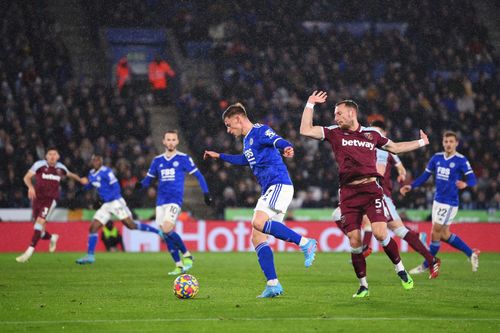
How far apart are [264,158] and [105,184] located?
411 inches

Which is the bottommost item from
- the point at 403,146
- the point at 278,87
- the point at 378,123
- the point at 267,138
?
the point at 403,146

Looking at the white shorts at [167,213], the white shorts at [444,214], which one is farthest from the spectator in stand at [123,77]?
the white shorts at [444,214]

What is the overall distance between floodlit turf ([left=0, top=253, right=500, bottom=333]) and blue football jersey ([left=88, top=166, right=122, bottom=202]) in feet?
13.4

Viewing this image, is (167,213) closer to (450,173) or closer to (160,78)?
(450,173)

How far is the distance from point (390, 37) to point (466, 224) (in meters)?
11.3

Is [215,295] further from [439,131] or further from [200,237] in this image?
[439,131]

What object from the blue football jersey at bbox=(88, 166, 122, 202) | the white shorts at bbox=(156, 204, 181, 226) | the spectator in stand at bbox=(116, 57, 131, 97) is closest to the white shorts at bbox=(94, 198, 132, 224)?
the blue football jersey at bbox=(88, 166, 122, 202)

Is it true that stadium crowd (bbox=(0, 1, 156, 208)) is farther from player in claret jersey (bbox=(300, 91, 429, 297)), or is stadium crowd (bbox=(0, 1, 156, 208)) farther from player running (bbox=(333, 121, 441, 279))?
player in claret jersey (bbox=(300, 91, 429, 297))

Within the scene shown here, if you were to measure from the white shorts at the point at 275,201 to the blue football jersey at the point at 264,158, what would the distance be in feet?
0.30

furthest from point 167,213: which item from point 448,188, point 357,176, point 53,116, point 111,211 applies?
point 53,116

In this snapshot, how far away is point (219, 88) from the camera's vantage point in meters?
32.3

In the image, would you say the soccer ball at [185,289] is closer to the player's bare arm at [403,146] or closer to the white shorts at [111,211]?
the player's bare arm at [403,146]

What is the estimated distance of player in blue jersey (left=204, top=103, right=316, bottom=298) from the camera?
34.2ft

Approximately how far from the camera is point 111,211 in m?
20.4
